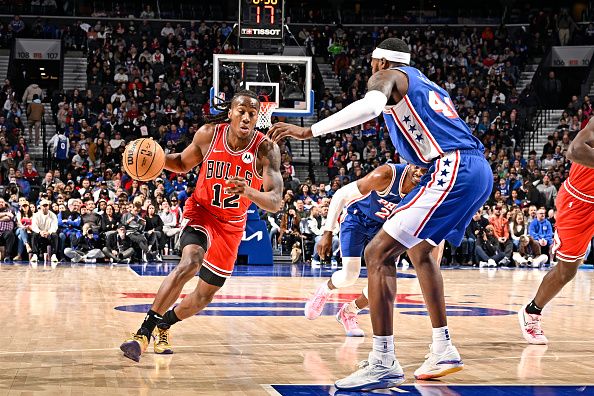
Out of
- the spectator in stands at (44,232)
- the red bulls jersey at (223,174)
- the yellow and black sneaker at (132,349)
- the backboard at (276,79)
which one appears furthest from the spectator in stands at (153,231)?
the yellow and black sneaker at (132,349)

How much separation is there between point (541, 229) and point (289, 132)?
591 inches

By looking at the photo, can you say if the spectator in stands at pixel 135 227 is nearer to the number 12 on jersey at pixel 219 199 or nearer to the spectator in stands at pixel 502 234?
the spectator in stands at pixel 502 234

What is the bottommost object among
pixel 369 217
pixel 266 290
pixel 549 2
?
pixel 266 290

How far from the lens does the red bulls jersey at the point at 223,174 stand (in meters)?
6.24

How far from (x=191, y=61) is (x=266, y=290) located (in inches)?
652

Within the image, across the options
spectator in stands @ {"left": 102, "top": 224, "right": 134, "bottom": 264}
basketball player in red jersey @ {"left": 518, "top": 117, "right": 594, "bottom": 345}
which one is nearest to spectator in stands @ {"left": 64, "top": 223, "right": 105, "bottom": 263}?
spectator in stands @ {"left": 102, "top": 224, "right": 134, "bottom": 264}

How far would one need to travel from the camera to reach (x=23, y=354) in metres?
5.75

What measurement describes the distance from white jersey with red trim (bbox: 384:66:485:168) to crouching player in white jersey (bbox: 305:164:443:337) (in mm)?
1646

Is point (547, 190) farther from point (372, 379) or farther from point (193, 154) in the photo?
point (372, 379)

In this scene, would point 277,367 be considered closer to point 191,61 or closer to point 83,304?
point 83,304

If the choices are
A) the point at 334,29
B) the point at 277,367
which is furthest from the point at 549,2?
the point at 277,367

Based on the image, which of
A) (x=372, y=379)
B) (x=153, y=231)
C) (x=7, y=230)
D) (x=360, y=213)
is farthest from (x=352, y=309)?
(x=7, y=230)

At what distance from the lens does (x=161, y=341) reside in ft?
19.8

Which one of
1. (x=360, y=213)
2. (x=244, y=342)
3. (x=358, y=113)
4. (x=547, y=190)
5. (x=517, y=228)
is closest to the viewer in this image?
(x=358, y=113)
